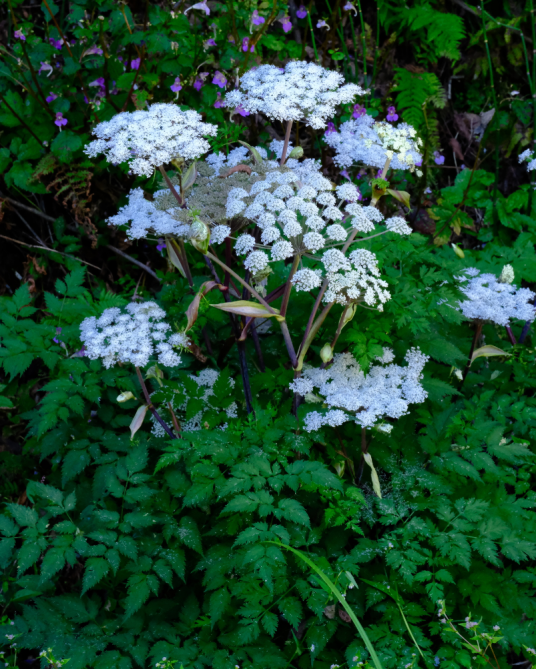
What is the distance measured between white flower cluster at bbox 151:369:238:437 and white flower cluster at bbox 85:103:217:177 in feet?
3.20

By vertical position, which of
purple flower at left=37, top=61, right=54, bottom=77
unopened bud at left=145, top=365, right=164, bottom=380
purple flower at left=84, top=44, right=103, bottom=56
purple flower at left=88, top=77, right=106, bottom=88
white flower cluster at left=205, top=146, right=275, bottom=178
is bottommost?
unopened bud at left=145, top=365, right=164, bottom=380

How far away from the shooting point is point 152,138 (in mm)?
2105

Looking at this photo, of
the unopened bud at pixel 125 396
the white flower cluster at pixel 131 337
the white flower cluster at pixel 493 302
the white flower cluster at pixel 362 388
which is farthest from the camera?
the white flower cluster at pixel 493 302

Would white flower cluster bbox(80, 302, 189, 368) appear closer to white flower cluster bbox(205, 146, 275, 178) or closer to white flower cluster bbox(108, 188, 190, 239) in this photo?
white flower cluster bbox(108, 188, 190, 239)

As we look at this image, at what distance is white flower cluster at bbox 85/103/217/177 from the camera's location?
209 centimetres

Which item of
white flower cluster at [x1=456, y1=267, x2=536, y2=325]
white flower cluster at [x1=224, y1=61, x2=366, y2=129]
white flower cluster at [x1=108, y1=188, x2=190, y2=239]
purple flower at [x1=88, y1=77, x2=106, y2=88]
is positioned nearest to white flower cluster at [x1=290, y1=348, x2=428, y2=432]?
white flower cluster at [x1=456, y1=267, x2=536, y2=325]

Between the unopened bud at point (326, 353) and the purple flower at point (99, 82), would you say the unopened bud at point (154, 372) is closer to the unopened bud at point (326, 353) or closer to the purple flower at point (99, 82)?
the unopened bud at point (326, 353)

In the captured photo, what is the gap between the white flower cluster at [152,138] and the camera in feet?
6.85

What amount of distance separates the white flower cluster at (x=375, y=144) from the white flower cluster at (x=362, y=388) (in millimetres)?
895

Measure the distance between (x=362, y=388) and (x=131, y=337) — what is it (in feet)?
3.33

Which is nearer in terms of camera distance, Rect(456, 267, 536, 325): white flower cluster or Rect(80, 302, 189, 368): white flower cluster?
Rect(80, 302, 189, 368): white flower cluster

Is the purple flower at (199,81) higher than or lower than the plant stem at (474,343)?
higher

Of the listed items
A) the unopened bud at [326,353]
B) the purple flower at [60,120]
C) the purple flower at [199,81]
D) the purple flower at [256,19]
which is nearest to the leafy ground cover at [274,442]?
the unopened bud at [326,353]

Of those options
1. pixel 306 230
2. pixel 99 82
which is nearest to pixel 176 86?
pixel 99 82
